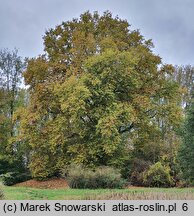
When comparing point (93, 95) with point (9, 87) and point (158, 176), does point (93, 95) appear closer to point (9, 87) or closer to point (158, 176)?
point (158, 176)

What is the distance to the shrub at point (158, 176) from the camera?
894 inches

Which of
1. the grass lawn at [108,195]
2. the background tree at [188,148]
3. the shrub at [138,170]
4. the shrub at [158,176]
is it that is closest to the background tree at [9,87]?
the shrub at [138,170]

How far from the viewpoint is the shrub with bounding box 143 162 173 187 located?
22.7 metres

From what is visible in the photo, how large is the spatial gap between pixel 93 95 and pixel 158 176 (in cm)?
648

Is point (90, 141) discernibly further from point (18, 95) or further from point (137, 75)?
point (18, 95)

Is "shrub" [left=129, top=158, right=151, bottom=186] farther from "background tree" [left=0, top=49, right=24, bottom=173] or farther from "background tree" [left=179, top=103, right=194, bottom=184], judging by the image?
"background tree" [left=0, top=49, right=24, bottom=173]

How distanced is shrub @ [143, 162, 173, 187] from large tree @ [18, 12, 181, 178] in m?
2.19

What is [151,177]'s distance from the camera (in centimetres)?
2312

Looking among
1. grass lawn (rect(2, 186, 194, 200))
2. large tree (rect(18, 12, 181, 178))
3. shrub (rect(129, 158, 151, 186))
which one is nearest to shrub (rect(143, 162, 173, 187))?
shrub (rect(129, 158, 151, 186))

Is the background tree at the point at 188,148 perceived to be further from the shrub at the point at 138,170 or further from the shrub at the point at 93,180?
the shrub at the point at 138,170

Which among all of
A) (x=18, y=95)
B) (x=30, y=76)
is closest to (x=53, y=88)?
(x=30, y=76)

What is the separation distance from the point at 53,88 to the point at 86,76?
2800mm

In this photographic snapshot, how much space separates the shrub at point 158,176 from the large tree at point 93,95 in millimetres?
2187

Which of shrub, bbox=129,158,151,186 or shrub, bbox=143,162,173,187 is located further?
shrub, bbox=129,158,151,186
